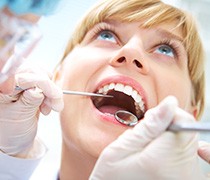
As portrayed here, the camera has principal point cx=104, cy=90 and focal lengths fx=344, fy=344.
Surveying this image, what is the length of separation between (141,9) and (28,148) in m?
0.77

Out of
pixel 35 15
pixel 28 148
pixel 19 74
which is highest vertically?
pixel 35 15

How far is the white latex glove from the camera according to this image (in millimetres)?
826

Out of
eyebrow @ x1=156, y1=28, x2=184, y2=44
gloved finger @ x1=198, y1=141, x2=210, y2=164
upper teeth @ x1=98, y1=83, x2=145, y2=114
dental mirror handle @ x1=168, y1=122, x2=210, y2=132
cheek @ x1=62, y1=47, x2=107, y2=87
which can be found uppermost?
dental mirror handle @ x1=168, y1=122, x2=210, y2=132

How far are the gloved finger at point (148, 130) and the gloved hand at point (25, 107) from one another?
1.36 ft

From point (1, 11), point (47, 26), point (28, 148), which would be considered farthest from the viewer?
point (47, 26)

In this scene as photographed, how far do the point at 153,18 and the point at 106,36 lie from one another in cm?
20

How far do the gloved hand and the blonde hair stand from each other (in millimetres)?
308

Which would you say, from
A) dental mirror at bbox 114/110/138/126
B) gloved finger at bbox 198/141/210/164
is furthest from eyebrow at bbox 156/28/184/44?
gloved finger at bbox 198/141/210/164

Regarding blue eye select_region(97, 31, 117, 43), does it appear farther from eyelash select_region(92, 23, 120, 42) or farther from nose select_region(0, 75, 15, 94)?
nose select_region(0, 75, 15, 94)

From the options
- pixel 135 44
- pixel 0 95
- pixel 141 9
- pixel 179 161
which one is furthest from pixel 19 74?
pixel 179 161

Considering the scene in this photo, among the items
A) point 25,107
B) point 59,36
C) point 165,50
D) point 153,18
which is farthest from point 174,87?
point 59,36

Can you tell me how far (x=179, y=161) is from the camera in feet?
2.83

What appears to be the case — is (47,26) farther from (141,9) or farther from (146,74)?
(146,74)

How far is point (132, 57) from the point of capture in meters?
1.20
